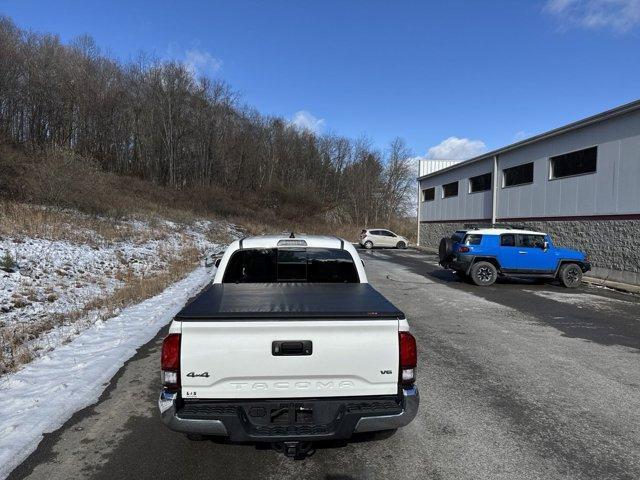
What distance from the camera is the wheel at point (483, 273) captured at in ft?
49.0

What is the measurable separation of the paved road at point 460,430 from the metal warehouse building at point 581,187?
1051cm

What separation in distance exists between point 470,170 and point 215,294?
28.3 m

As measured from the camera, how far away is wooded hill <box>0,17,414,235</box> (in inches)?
1784

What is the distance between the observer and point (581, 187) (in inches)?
733

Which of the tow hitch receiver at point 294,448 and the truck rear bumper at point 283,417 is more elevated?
the truck rear bumper at point 283,417

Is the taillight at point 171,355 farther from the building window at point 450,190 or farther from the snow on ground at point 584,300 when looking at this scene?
Answer: the building window at point 450,190

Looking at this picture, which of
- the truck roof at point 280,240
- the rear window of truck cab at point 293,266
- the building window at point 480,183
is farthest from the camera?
the building window at point 480,183

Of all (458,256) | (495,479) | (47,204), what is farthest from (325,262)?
(47,204)

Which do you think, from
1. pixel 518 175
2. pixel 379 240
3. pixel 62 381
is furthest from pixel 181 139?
pixel 62 381

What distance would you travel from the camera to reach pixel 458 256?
15.3 meters

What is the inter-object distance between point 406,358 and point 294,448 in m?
1.00

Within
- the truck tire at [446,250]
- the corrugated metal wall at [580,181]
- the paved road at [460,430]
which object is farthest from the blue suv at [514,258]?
the paved road at [460,430]

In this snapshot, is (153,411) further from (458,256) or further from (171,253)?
(171,253)

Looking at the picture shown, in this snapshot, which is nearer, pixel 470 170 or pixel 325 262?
pixel 325 262
